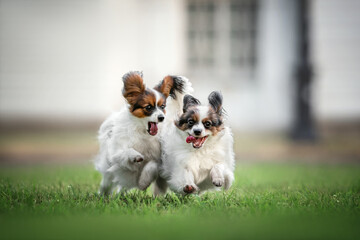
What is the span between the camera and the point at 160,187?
4.61 meters

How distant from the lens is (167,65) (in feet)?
42.1

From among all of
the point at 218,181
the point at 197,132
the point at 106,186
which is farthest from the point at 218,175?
the point at 106,186

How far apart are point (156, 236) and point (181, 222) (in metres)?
0.44

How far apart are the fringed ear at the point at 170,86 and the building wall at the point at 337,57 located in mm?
8657

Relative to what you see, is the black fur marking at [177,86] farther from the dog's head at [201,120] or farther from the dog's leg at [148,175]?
the dog's leg at [148,175]

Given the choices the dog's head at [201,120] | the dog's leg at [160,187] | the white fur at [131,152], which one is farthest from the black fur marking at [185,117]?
the dog's leg at [160,187]

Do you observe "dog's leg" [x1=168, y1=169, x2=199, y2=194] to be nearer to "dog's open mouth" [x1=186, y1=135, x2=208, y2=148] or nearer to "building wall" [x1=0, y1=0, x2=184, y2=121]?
"dog's open mouth" [x1=186, y1=135, x2=208, y2=148]

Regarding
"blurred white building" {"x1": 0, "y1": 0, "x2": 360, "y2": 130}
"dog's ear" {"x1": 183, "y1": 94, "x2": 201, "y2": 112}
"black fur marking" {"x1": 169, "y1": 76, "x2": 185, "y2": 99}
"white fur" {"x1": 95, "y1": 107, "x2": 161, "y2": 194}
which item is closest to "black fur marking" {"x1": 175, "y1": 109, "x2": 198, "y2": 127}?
"dog's ear" {"x1": 183, "y1": 94, "x2": 201, "y2": 112}

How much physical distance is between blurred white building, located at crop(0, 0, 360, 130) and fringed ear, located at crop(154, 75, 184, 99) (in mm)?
8355

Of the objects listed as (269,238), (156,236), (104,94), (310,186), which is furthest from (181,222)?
(104,94)

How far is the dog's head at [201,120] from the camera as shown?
3.92 metres

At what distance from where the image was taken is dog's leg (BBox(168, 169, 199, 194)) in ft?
12.8

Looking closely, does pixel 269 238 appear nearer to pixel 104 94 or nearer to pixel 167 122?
pixel 167 122

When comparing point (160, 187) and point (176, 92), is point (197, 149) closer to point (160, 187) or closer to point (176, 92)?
point (176, 92)
